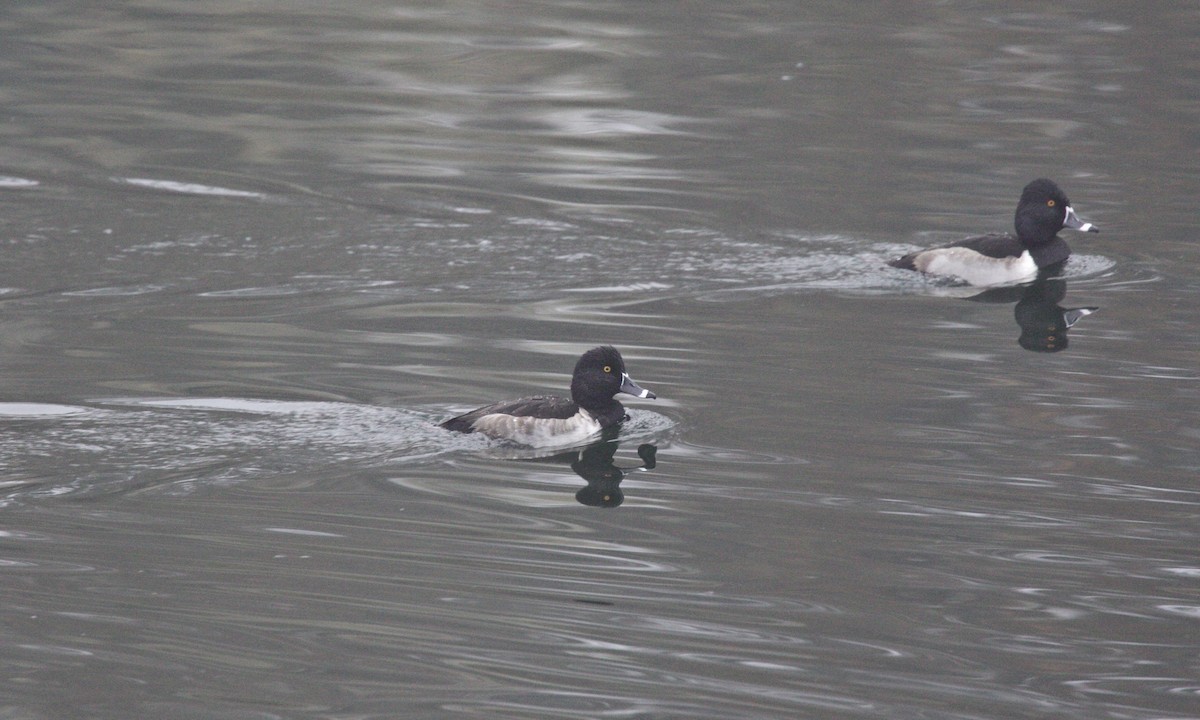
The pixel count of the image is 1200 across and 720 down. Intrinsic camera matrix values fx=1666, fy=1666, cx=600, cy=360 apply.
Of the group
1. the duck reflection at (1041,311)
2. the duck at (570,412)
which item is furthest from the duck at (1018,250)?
the duck at (570,412)

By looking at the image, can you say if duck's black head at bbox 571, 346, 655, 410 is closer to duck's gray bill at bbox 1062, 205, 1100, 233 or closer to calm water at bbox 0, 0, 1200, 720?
calm water at bbox 0, 0, 1200, 720

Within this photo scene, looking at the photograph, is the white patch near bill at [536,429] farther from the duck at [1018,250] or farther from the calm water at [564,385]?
the duck at [1018,250]

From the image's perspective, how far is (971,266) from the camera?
14250mm

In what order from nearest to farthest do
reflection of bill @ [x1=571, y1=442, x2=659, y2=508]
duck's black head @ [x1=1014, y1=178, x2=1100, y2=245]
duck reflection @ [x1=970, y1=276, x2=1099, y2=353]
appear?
reflection of bill @ [x1=571, y1=442, x2=659, y2=508]
duck reflection @ [x1=970, y1=276, x2=1099, y2=353]
duck's black head @ [x1=1014, y1=178, x2=1100, y2=245]

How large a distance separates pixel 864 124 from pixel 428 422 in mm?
12169

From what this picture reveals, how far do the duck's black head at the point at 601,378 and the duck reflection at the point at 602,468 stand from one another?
0.31 metres

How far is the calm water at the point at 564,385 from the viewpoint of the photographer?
283 inches

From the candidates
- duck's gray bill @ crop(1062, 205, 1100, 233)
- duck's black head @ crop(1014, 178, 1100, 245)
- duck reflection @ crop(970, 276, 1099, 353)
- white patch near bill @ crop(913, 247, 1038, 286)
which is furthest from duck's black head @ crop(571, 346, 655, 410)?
duck's gray bill @ crop(1062, 205, 1100, 233)

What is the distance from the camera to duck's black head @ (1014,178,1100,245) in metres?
14.6

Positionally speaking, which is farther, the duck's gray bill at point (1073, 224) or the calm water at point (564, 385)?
the duck's gray bill at point (1073, 224)

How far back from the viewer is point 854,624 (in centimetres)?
766

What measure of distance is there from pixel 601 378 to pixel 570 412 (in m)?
0.28

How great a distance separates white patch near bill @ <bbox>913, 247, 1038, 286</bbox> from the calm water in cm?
18

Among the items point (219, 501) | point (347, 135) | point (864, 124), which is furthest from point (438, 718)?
point (864, 124)
